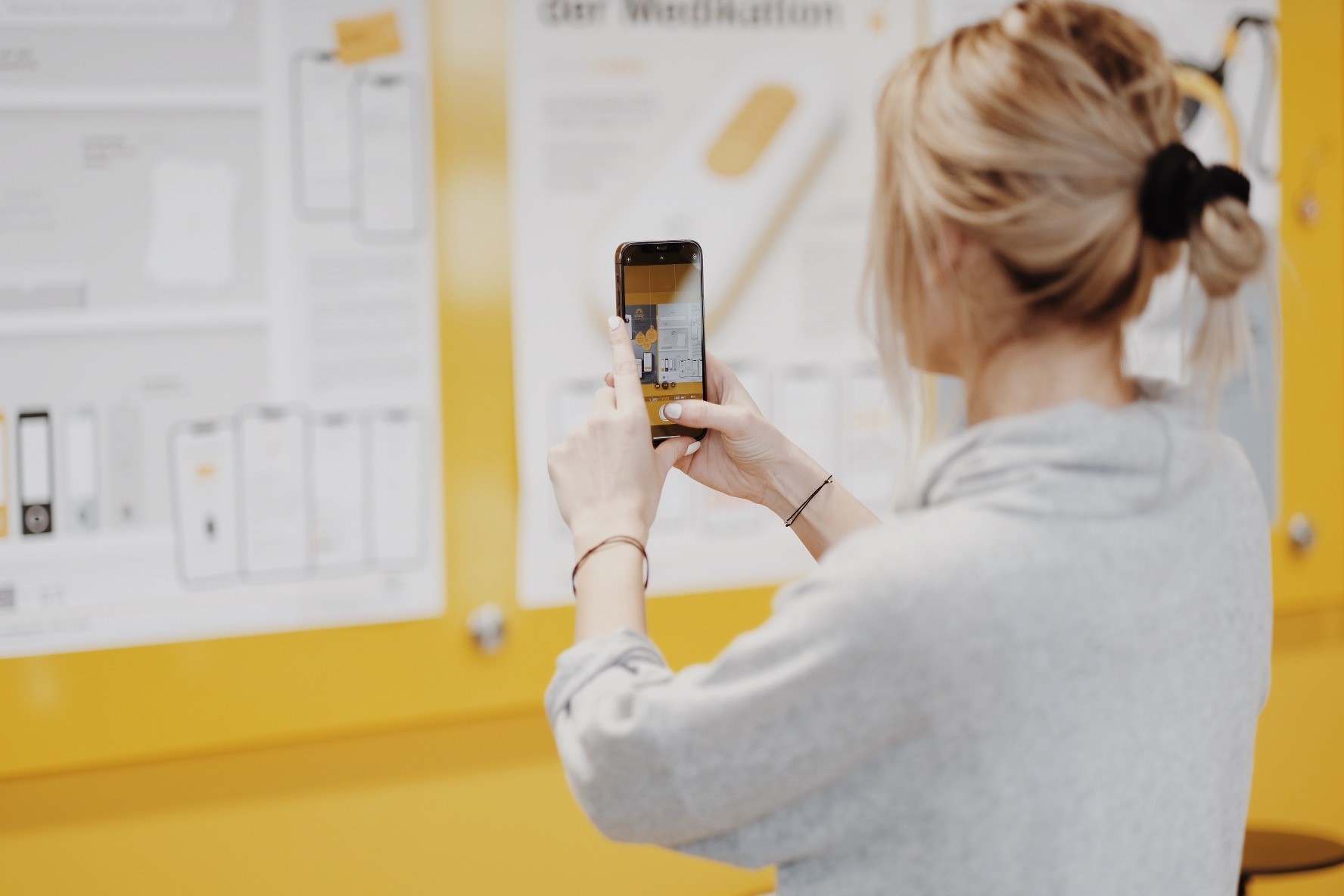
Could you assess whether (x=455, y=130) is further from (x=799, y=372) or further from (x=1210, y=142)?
(x=1210, y=142)

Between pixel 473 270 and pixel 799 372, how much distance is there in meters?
0.54

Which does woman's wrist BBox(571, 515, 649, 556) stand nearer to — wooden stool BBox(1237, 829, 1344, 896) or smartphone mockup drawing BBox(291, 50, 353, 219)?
smartphone mockup drawing BBox(291, 50, 353, 219)

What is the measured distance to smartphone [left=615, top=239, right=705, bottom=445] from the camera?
3.70ft

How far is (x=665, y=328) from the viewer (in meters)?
1.14

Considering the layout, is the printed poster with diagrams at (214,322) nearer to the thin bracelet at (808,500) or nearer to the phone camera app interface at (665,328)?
the phone camera app interface at (665,328)

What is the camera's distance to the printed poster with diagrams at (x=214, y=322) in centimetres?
154

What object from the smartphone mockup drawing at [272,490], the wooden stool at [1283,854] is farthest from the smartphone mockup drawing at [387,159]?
the wooden stool at [1283,854]

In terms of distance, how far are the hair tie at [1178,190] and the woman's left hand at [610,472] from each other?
398 mm

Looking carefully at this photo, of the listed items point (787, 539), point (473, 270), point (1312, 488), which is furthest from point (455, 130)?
point (1312, 488)

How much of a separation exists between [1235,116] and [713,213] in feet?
3.36

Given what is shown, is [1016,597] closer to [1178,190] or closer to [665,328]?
[1178,190]

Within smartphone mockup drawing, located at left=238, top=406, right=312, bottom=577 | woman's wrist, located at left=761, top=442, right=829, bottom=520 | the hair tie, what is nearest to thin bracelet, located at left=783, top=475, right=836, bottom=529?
woman's wrist, located at left=761, top=442, right=829, bottom=520

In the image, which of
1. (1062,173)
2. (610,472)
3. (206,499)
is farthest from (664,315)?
(206,499)

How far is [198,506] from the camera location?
5.35 ft
